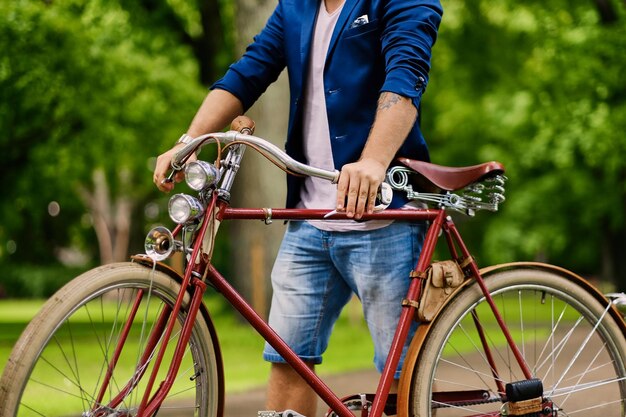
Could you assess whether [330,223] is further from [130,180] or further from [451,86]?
[130,180]

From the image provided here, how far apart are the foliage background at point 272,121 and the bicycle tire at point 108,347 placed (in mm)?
4714

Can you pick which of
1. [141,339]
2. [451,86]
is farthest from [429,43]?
[451,86]

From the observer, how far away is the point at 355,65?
327cm

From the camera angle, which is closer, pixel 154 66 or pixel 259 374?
pixel 259 374

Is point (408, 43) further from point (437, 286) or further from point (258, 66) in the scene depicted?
point (437, 286)

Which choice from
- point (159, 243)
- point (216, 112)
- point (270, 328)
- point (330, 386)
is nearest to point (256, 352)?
point (330, 386)

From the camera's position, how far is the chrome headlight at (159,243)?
276 centimetres

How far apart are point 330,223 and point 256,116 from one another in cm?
989

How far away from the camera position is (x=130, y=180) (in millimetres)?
34594

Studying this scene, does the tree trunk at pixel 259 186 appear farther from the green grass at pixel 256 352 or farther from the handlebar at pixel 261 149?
the handlebar at pixel 261 149

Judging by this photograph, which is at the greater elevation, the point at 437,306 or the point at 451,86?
the point at 451,86

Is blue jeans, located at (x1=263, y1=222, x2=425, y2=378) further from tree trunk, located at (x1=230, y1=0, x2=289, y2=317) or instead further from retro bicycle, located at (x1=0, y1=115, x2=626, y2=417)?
tree trunk, located at (x1=230, y1=0, x2=289, y2=317)

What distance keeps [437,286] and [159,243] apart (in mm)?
946

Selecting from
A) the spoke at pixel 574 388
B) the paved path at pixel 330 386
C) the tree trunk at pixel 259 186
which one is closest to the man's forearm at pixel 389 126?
the spoke at pixel 574 388
